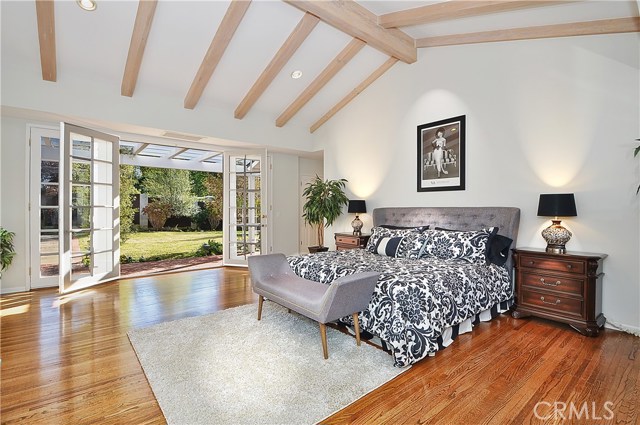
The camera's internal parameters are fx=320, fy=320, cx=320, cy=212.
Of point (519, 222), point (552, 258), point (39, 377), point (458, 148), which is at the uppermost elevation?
point (458, 148)

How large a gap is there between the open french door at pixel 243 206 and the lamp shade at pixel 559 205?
4910mm

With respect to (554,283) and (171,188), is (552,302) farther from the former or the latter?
(171,188)

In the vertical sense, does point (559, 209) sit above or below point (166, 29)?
below

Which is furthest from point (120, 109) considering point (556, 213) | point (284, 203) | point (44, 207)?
point (556, 213)

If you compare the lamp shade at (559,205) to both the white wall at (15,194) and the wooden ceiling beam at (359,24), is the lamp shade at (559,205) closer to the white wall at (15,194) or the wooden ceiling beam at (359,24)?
the wooden ceiling beam at (359,24)

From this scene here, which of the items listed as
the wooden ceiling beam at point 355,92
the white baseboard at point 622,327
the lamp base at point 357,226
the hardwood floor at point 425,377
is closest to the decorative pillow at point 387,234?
the lamp base at point 357,226

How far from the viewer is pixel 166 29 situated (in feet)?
12.9

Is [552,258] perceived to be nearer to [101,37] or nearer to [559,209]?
[559,209]

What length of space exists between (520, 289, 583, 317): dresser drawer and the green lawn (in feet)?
26.2

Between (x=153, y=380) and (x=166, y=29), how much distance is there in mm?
3881

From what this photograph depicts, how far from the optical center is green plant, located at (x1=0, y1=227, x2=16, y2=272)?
4.37 metres

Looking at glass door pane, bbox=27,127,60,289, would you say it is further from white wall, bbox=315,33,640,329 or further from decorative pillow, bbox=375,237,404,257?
white wall, bbox=315,33,640,329

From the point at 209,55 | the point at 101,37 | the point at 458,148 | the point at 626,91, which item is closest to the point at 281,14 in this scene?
the point at 209,55

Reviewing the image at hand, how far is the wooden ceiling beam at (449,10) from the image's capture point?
328 centimetres
